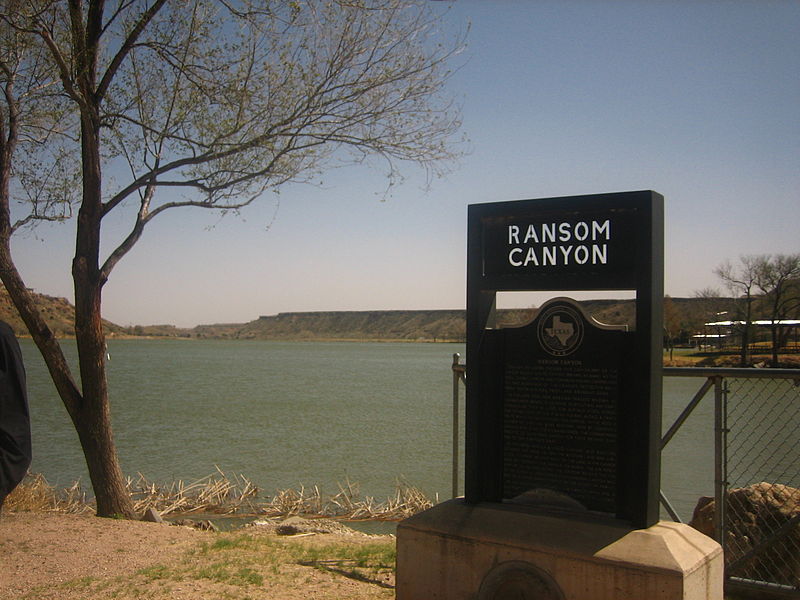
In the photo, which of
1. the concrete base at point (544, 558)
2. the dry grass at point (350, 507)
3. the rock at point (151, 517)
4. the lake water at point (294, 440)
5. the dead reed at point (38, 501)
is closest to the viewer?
the concrete base at point (544, 558)

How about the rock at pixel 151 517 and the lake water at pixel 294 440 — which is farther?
the lake water at pixel 294 440

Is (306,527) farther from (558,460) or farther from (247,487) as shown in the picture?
(558,460)

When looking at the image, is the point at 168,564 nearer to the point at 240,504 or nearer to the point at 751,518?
the point at 751,518

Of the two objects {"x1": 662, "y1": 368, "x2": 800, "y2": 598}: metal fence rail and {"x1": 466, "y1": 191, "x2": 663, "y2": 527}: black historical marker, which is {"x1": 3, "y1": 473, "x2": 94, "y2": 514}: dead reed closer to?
{"x1": 466, "y1": 191, "x2": 663, "y2": 527}: black historical marker

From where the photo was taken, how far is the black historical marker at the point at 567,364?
4781 millimetres

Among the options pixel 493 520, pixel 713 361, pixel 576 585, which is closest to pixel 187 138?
pixel 493 520

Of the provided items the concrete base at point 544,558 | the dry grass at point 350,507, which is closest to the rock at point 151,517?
the dry grass at point 350,507

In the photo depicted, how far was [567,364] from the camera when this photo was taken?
5035 mm

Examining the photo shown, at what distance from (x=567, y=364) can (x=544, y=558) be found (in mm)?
1258

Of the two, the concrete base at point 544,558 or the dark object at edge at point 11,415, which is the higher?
the dark object at edge at point 11,415

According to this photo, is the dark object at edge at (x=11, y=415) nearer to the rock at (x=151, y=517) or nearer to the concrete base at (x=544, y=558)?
the concrete base at (x=544, y=558)

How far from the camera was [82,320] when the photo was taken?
9750mm

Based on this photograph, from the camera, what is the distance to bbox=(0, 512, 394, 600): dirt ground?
5770 millimetres

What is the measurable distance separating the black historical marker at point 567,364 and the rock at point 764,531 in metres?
2.25
